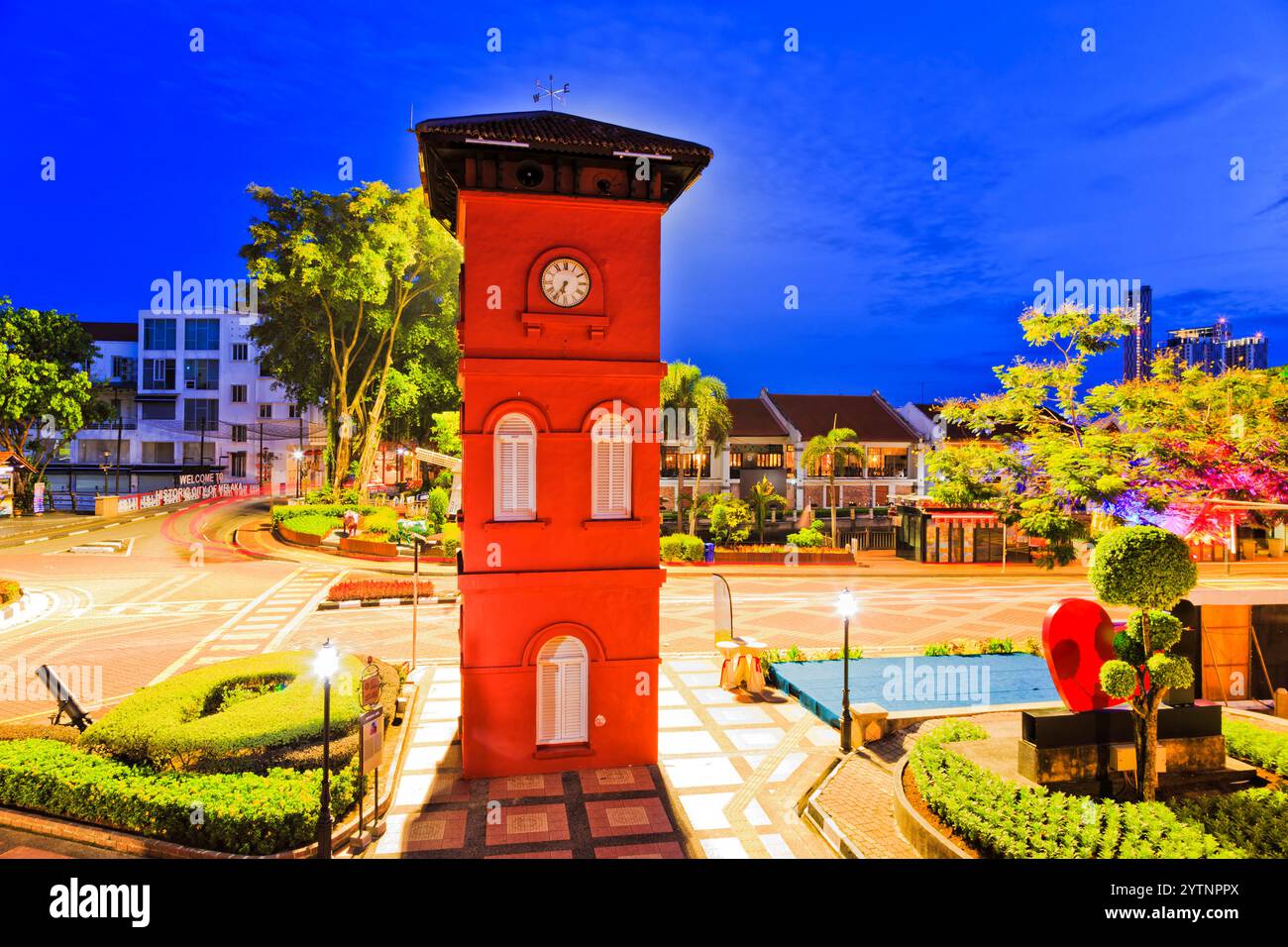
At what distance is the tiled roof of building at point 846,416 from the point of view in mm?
57075

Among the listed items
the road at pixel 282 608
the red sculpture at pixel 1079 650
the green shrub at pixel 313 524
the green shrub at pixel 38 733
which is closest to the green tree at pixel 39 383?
the road at pixel 282 608

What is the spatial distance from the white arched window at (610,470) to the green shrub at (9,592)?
22556 mm

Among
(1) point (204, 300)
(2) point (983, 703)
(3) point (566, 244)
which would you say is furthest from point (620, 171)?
(1) point (204, 300)

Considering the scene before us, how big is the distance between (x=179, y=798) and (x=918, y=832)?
34.6ft

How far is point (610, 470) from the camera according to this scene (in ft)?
44.8

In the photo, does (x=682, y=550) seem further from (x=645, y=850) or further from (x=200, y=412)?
(x=200, y=412)

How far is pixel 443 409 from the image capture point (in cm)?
4694

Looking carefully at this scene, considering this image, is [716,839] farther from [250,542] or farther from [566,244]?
[250,542]

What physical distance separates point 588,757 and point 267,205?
36.5 metres

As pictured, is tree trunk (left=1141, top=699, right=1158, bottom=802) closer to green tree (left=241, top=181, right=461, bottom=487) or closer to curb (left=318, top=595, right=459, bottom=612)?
curb (left=318, top=595, right=459, bottom=612)

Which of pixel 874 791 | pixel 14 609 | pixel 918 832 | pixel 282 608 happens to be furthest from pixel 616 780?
pixel 14 609

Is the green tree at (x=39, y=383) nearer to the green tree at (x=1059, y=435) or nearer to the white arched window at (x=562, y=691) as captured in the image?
the white arched window at (x=562, y=691)

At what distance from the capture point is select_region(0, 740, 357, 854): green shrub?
9.90m

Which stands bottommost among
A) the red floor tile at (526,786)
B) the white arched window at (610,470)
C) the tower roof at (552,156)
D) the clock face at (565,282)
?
the red floor tile at (526,786)
